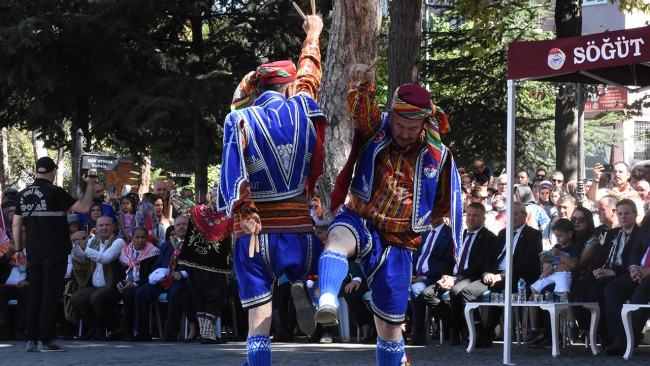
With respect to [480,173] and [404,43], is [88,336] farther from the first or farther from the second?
[480,173]

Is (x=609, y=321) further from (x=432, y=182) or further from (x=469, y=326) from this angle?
(x=432, y=182)

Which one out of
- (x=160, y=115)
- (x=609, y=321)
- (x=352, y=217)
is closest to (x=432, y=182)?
(x=352, y=217)

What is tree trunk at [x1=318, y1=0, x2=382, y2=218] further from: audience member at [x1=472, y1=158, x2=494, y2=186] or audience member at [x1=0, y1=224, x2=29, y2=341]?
audience member at [x1=0, y1=224, x2=29, y2=341]

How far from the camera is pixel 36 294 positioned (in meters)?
10.5

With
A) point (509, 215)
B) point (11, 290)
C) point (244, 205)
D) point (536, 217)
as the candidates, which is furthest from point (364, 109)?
point (11, 290)

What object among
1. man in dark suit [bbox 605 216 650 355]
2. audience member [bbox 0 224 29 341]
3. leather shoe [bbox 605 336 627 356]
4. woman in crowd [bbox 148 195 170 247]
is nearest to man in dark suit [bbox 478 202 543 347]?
man in dark suit [bbox 605 216 650 355]

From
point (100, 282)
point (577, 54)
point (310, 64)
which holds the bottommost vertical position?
point (100, 282)

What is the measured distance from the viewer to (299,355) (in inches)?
400

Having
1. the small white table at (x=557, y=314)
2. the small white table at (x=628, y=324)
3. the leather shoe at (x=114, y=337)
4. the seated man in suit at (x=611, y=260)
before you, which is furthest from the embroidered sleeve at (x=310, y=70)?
the leather shoe at (x=114, y=337)

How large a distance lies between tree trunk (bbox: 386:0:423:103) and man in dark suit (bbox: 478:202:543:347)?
2.36 meters

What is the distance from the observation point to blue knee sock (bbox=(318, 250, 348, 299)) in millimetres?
5332

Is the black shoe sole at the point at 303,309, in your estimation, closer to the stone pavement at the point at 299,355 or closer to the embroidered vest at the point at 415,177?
the embroidered vest at the point at 415,177

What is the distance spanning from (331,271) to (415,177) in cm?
90

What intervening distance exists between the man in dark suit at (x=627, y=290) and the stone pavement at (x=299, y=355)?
9.0 inches
